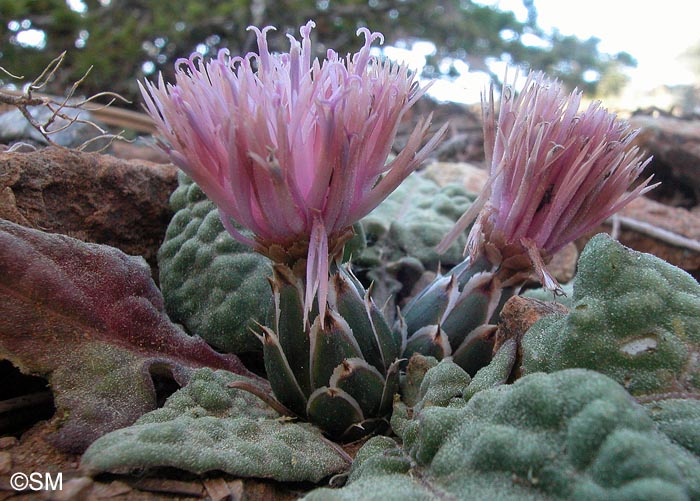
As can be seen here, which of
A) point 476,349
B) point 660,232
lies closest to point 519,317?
point 476,349

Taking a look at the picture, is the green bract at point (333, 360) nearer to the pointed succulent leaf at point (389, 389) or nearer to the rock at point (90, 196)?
the pointed succulent leaf at point (389, 389)

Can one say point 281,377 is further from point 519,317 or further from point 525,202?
point 525,202

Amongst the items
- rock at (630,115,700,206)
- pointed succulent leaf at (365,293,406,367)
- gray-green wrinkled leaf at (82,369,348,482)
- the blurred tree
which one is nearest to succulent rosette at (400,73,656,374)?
pointed succulent leaf at (365,293,406,367)

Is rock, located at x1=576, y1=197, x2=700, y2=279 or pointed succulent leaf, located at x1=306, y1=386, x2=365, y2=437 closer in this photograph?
pointed succulent leaf, located at x1=306, y1=386, x2=365, y2=437

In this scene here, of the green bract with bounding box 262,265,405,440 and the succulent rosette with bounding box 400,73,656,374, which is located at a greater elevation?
the succulent rosette with bounding box 400,73,656,374

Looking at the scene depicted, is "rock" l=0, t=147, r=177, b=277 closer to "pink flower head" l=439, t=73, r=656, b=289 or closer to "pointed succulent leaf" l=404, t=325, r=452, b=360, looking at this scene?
"pointed succulent leaf" l=404, t=325, r=452, b=360

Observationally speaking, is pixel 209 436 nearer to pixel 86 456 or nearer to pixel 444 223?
pixel 86 456

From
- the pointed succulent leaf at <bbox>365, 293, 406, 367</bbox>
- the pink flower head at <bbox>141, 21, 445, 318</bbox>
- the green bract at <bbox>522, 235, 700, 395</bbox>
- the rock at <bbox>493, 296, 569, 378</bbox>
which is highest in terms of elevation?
the pink flower head at <bbox>141, 21, 445, 318</bbox>
